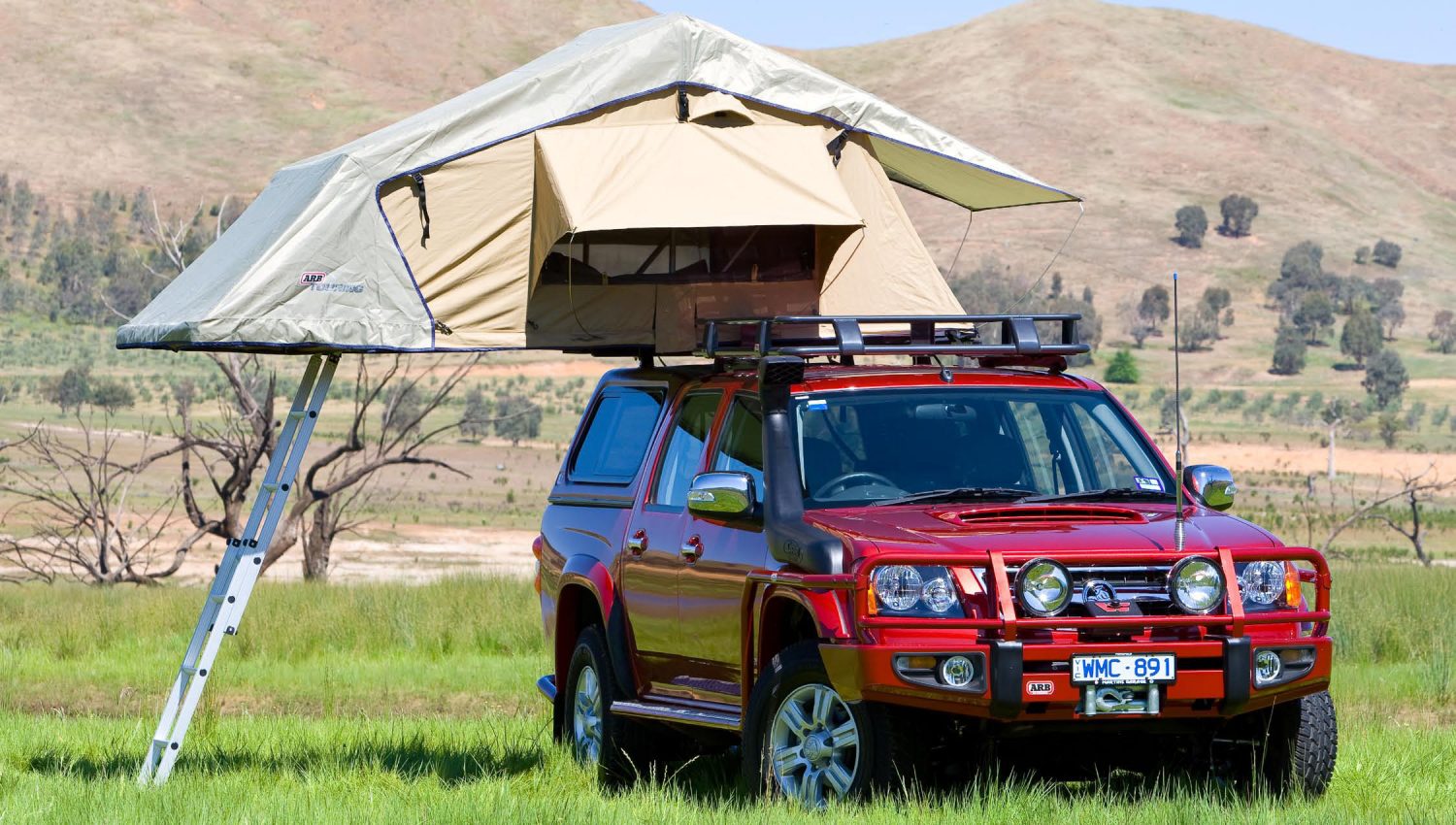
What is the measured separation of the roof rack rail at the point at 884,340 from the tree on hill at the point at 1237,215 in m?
→ 93.3

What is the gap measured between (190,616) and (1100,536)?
1215 cm

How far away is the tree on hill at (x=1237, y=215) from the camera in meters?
99.5

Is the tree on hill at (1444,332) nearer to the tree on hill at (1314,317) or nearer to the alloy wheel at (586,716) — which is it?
the tree on hill at (1314,317)

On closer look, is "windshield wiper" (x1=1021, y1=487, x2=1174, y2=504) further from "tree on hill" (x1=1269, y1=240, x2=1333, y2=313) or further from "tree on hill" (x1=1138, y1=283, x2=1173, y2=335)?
"tree on hill" (x1=1269, y1=240, x2=1333, y2=313)

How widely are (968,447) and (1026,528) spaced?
1.12 meters

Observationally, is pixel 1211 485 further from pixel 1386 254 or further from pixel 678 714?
pixel 1386 254

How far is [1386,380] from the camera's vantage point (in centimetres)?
7238

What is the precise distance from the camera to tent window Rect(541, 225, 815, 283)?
34.1ft

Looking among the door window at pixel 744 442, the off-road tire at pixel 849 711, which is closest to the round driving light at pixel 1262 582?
the off-road tire at pixel 849 711

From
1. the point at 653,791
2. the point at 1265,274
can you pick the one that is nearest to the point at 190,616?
the point at 653,791

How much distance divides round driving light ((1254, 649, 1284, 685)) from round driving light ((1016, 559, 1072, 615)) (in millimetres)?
763

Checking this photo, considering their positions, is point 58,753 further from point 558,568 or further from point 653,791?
point 653,791

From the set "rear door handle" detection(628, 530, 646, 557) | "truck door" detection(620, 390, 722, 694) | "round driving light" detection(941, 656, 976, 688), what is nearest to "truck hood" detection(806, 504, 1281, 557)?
"round driving light" detection(941, 656, 976, 688)

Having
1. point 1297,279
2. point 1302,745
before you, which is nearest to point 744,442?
point 1302,745
